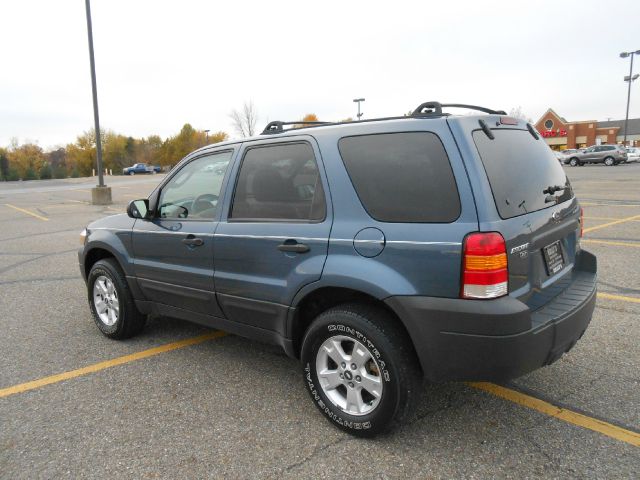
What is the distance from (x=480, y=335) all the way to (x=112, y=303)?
3320mm

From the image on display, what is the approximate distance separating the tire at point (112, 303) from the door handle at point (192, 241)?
1.01 m

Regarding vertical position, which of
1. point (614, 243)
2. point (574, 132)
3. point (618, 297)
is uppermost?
point (574, 132)

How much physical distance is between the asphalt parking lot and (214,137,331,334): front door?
2.01 feet

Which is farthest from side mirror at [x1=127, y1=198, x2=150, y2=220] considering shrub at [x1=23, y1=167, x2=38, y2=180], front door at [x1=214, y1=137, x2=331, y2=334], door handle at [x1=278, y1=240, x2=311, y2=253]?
shrub at [x1=23, y1=167, x2=38, y2=180]

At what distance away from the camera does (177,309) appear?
12.6 feet

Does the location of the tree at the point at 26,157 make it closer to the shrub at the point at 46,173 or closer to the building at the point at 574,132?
the shrub at the point at 46,173

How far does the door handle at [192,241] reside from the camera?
3500mm

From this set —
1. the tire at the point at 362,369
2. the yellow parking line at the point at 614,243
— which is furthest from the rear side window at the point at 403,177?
the yellow parking line at the point at 614,243

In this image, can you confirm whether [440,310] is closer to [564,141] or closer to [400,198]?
[400,198]

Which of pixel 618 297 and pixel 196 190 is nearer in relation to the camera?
pixel 196 190

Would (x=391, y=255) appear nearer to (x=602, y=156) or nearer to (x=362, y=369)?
(x=362, y=369)

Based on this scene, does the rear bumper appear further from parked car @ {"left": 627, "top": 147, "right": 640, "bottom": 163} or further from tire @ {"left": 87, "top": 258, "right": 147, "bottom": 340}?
parked car @ {"left": 627, "top": 147, "right": 640, "bottom": 163}

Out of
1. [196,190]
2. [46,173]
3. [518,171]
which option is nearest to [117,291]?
[196,190]

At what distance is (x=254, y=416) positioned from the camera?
3.01m
